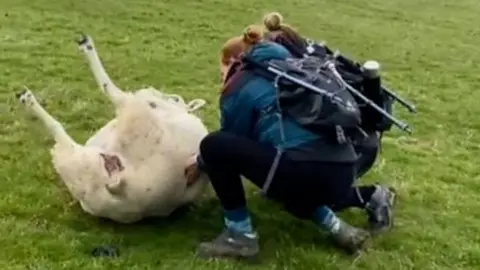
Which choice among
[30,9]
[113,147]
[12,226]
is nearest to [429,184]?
[113,147]

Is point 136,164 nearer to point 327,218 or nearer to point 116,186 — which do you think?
point 116,186

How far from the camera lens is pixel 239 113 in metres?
5.79

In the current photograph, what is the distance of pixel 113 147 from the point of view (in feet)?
21.0

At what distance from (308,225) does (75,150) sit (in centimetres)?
164

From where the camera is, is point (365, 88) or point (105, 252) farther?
point (365, 88)

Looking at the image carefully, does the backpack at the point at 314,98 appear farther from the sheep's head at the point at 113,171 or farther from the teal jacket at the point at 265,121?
the sheep's head at the point at 113,171

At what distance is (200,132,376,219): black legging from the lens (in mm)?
5680

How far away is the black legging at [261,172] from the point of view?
18.6 ft

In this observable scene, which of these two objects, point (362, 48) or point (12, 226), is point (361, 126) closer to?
point (12, 226)

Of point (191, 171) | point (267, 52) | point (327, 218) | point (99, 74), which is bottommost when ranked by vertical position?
point (327, 218)

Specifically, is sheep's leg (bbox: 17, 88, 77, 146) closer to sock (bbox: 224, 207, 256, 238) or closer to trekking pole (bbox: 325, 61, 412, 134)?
sock (bbox: 224, 207, 256, 238)

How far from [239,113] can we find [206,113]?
→ 3808mm

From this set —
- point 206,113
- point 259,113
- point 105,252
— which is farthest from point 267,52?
point 206,113

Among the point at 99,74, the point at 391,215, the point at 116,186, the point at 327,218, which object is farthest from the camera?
the point at 99,74
